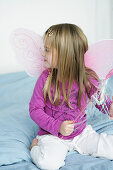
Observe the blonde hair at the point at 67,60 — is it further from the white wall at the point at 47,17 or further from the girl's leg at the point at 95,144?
the white wall at the point at 47,17

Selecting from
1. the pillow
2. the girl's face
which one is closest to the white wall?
the pillow

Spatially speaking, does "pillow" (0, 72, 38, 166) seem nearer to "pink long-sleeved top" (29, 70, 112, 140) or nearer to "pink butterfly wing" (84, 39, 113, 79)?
"pink long-sleeved top" (29, 70, 112, 140)

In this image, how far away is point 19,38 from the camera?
3.59 ft

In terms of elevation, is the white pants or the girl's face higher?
the girl's face

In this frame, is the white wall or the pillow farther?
the white wall

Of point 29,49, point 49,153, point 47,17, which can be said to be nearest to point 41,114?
point 49,153

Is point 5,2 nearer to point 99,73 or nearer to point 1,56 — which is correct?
point 1,56

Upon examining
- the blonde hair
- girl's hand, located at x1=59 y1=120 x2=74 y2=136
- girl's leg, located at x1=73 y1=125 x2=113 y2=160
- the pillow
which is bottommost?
girl's leg, located at x1=73 y1=125 x2=113 y2=160

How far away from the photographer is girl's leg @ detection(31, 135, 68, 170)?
3.11 ft

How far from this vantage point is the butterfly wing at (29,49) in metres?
1.08

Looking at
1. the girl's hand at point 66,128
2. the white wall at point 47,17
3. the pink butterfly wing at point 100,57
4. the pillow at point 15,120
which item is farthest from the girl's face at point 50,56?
the white wall at point 47,17

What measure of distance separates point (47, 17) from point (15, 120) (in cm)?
114

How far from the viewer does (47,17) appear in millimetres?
2150

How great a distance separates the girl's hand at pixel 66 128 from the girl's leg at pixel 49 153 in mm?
57
